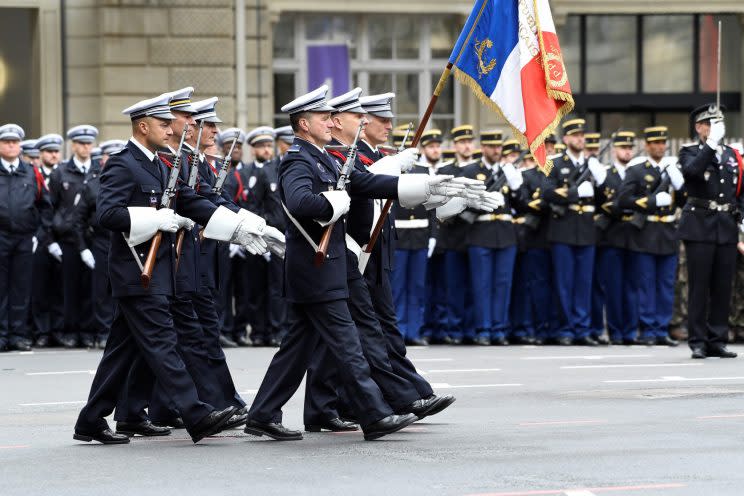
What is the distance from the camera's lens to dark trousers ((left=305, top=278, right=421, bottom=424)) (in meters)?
10.2

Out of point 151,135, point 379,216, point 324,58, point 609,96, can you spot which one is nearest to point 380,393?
point 379,216

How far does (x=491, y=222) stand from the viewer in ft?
57.2

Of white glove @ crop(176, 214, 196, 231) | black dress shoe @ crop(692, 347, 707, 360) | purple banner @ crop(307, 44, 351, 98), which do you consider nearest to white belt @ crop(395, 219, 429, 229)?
black dress shoe @ crop(692, 347, 707, 360)

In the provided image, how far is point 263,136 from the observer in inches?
704

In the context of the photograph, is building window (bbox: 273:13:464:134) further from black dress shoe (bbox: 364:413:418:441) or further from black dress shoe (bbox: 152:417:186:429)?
black dress shoe (bbox: 364:413:418:441)

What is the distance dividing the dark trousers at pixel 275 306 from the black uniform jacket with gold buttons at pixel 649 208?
3.56 m

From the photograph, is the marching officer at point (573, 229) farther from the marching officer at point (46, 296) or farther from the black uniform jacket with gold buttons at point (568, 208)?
the marching officer at point (46, 296)

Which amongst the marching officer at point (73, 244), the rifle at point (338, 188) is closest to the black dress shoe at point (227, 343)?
the marching officer at point (73, 244)

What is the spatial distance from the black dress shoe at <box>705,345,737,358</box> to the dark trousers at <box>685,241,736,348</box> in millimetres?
30

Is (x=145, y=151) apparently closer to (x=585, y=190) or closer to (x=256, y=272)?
(x=256, y=272)

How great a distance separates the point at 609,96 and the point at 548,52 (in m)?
15.1

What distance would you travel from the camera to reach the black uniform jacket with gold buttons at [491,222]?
17438mm

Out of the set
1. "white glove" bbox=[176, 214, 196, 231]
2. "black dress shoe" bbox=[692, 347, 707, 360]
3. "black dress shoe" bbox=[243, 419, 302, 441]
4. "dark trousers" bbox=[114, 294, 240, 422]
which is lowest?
"black dress shoe" bbox=[243, 419, 302, 441]

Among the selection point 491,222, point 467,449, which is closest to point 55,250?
point 491,222
